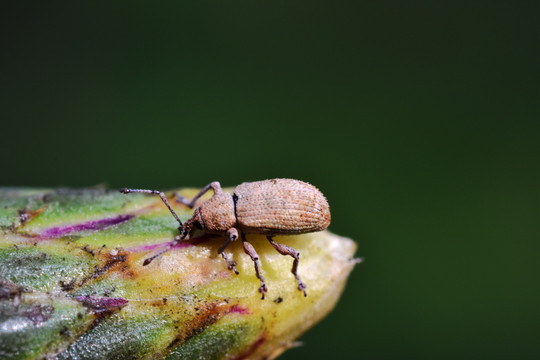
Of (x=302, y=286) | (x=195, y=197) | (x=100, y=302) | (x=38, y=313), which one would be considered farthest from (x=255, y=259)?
(x=38, y=313)

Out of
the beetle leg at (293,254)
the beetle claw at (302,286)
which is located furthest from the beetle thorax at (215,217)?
the beetle claw at (302,286)

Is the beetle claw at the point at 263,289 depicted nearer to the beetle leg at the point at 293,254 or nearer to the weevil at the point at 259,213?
the weevil at the point at 259,213

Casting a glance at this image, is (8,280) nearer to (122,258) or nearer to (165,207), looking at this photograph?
(122,258)

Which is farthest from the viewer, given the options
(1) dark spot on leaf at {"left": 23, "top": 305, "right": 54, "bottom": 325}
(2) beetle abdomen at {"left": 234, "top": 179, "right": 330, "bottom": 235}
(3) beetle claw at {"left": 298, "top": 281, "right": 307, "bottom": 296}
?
(2) beetle abdomen at {"left": 234, "top": 179, "right": 330, "bottom": 235}

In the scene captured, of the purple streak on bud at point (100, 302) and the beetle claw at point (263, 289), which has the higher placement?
the purple streak on bud at point (100, 302)

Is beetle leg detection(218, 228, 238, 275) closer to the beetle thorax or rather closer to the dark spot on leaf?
the beetle thorax

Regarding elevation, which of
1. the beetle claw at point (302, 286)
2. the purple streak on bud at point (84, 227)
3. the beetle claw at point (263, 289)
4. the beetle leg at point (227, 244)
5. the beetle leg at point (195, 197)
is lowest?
the beetle claw at point (302, 286)

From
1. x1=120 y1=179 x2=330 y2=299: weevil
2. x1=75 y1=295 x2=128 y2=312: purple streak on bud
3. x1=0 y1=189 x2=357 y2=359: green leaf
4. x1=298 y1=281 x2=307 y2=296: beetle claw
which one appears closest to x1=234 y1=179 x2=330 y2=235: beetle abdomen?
x1=120 y1=179 x2=330 y2=299: weevil

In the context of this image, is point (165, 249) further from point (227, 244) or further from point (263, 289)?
point (263, 289)

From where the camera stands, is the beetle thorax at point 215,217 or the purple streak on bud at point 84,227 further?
the beetle thorax at point 215,217
